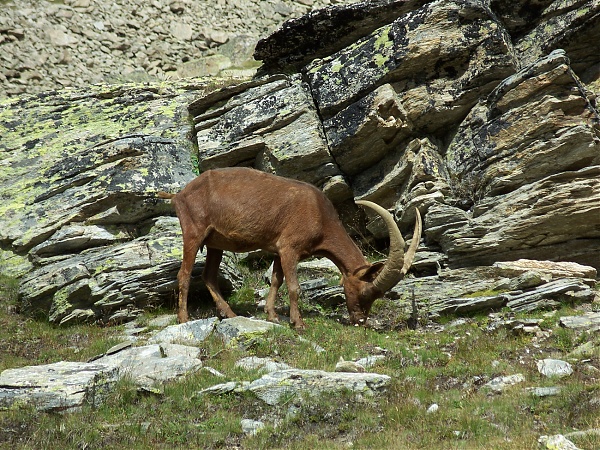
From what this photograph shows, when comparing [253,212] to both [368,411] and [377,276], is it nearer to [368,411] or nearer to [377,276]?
[377,276]

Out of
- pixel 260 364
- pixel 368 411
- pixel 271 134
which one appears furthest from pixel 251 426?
pixel 271 134

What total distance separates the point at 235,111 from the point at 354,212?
4198 millimetres

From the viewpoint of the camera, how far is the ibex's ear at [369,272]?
12.9m

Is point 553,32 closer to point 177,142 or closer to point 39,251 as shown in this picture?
point 177,142

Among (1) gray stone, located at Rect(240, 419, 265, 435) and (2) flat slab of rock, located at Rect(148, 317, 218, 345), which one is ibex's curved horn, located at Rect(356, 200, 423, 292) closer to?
(2) flat slab of rock, located at Rect(148, 317, 218, 345)

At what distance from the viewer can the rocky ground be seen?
29891 mm

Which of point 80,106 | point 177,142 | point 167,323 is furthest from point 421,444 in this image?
point 80,106

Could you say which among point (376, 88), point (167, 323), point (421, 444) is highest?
point (376, 88)

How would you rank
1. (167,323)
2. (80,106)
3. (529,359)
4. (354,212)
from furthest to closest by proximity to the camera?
(80,106)
(354,212)
(167,323)
(529,359)

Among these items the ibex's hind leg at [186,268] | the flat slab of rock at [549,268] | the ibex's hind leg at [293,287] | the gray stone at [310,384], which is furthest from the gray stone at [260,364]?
the flat slab of rock at [549,268]

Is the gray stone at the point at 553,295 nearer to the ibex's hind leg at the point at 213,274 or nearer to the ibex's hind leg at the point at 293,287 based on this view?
the ibex's hind leg at the point at 293,287

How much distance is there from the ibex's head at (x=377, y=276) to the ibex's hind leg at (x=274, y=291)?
139cm

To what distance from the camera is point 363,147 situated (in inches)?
659

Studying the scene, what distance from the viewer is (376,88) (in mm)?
16828
